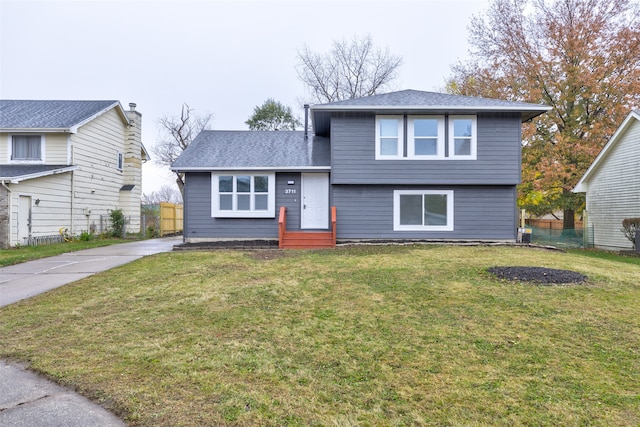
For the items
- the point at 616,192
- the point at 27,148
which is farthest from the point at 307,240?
the point at 616,192

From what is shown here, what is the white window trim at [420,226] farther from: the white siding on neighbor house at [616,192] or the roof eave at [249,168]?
the white siding on neighbor house at [616,192]

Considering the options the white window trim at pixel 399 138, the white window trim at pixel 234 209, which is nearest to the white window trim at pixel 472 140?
the white window trim at pixel 399 138

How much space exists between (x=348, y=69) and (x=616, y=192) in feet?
61.8

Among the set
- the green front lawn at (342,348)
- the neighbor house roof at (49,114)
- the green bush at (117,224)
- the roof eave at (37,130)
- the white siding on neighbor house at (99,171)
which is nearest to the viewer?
the green front lawn at (342,348)

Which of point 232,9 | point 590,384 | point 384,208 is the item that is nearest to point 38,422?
point 590,384

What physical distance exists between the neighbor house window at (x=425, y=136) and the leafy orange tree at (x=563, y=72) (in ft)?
27.3

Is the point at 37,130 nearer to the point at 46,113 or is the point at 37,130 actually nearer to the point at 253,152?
the point at 46,113

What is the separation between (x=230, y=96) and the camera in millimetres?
30297

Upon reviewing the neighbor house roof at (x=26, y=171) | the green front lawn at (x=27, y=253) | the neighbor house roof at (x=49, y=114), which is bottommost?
the green front lawn at (x=27, y=253)

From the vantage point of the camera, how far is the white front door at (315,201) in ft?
42.1

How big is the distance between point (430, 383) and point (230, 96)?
101ft

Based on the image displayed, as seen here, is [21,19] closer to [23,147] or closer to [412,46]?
[23,147]

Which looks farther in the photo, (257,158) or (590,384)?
(257,158)

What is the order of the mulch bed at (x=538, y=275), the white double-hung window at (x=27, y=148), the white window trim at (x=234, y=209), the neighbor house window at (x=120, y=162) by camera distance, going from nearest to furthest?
the mulch bed at (x=538, y=275) → the white window trim at (x=234, y=209) → the white double-hung window at (x=27, y=148) → the neighbor house window at (x=120, y=162)
